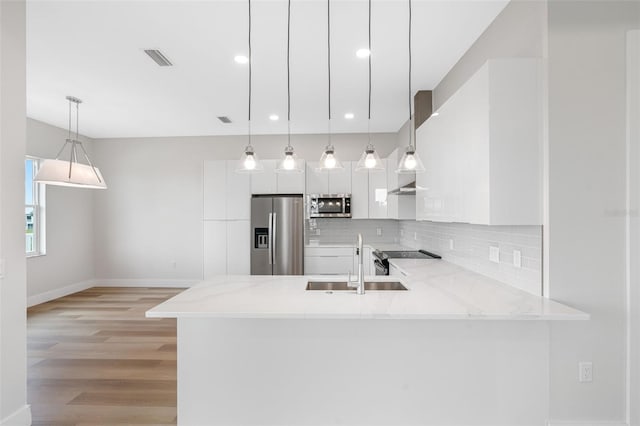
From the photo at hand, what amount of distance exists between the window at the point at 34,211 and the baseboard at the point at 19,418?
3848 millimetres

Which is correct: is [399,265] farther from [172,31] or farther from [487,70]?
[172,31]

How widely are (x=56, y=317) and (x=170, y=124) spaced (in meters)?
3.16

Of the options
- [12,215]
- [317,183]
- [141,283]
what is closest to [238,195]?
[317,183]

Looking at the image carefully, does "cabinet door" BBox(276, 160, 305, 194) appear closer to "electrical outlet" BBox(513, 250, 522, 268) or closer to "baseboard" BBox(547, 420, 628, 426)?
"electrical outlet" BBox(513, 250, 522, 268)

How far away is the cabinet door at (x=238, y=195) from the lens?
585cm

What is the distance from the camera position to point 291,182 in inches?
228

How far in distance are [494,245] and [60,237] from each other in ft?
21.1

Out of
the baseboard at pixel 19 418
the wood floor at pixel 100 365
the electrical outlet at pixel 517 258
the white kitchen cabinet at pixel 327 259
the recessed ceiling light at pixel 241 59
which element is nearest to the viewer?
the baseboard at pixel 19 418

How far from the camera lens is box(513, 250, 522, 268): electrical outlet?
94.0 inches

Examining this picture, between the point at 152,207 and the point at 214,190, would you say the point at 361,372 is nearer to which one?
the point at 214,190

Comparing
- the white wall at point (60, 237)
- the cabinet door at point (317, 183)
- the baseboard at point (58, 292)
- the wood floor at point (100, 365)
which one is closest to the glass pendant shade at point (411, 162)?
the wood floor at point (100, 365)

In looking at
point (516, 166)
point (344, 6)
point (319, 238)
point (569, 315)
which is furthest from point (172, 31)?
point (319, 238)

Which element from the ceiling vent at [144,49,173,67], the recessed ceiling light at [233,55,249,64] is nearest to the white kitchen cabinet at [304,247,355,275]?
the recessed ceiling light at [233,55,249,64]

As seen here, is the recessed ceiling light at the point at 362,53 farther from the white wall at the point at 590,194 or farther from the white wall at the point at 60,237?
the white wall at the point at 60,237
